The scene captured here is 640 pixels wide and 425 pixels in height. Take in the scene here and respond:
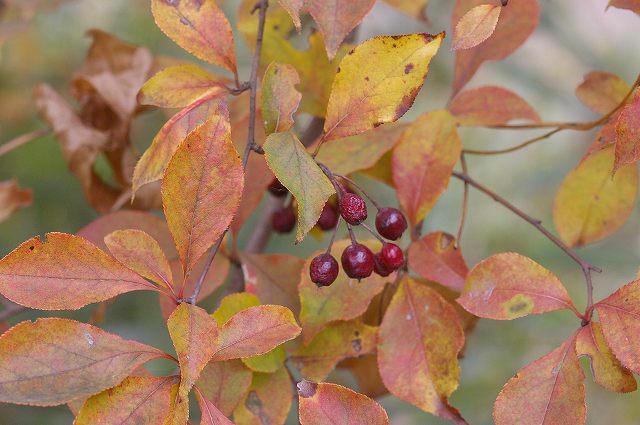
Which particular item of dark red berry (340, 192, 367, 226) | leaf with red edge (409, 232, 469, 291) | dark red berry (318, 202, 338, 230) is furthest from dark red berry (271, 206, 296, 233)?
dark red berry (340, 192, 367, 226)

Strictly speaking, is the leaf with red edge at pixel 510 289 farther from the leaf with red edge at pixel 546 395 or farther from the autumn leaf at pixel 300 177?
the autumn leaf at pixel 300 177

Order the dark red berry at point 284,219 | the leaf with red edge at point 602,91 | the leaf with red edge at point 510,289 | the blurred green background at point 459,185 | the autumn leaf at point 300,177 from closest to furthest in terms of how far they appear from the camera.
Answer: the autumn leaf at point 300,177, the leaf with red edge at point 510,289, the leaf with red edge at point 602,91, the dark red berry at point 284,219, the blurred green background at point 459,185

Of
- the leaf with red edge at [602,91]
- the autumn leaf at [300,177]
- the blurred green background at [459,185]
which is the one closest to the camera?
the autumn leaf at [300,177]

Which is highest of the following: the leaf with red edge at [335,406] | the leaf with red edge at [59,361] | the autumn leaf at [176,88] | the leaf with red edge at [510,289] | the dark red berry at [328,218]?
the autumn leaf at [176,88]

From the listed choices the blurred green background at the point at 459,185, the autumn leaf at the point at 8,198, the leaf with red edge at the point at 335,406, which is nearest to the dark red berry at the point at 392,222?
the leaf with red edge at the point at 335,406

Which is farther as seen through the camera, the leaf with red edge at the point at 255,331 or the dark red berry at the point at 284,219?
the dark red berry at the point at 284,219

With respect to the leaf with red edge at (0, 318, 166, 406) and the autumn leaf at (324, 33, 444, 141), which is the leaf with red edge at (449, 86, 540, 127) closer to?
the autumn leaf at (324, 33, 444, 141)
